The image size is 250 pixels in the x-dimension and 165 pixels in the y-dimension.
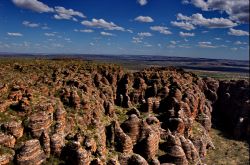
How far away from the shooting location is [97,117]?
86500 mm

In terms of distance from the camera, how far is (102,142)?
245 ft

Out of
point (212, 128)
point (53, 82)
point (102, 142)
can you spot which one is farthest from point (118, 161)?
point (212, 128)

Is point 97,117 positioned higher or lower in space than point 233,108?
higher

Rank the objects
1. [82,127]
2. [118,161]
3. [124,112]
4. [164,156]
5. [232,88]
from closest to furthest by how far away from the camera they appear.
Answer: [118,161], [82,127], [164,156], [124,112], [232,88]

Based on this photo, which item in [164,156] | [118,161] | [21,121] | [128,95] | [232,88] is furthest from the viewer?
[232,88]

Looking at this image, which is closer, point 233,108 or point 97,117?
point 97,117

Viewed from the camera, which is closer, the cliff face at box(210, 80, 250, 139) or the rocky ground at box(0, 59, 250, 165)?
the rocky ground at box(0, 59, 250, 165)

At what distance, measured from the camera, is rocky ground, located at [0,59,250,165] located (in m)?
64.9

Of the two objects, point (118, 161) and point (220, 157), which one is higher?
point (118, 161)

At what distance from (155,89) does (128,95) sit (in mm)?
11828

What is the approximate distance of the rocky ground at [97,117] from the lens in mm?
64938

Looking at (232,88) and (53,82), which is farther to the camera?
(232,88)

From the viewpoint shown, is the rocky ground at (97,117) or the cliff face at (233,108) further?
the cliff face at (233,108)

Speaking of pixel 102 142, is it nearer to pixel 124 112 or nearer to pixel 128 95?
pixel 124 112
